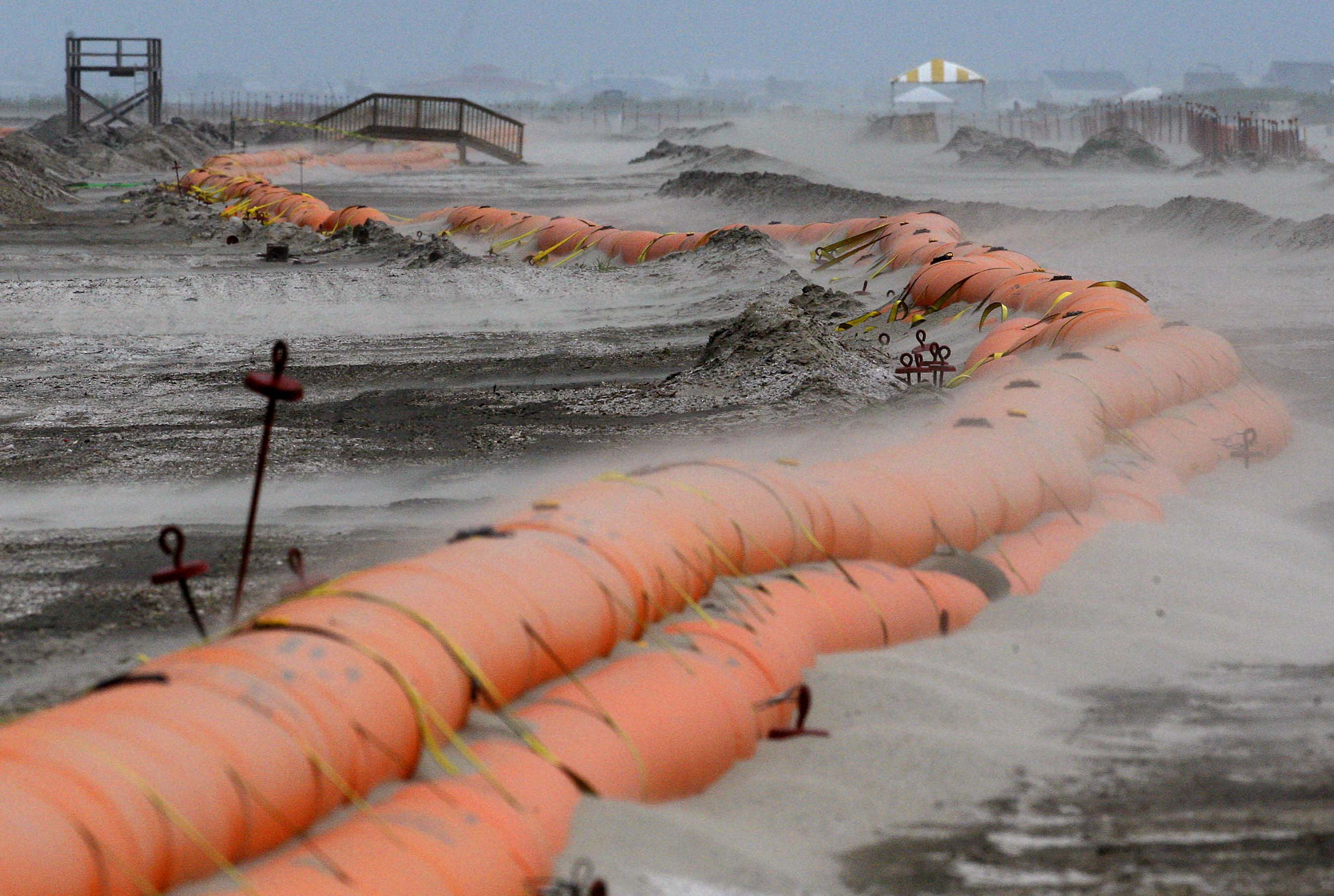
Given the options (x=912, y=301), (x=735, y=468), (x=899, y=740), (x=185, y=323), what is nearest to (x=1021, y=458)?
(x=735, y=468)

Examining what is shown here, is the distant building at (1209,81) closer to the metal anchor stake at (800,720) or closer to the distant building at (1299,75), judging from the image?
the distant building at (1299,75)

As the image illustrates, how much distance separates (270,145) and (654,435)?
43.5m

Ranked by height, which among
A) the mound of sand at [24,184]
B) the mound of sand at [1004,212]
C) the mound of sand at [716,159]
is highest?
the mound of sand at [716,159]

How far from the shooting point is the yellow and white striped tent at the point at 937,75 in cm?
5938

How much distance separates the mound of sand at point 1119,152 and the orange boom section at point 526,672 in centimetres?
3220

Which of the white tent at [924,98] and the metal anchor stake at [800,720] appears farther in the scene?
the white tent at [924,98]

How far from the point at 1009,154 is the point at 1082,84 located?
491 feet

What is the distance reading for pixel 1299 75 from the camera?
509 ft

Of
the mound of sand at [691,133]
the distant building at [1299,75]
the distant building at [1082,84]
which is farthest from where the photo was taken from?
the distant building at [1082,84]

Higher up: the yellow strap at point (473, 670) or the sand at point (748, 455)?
the yellow strap at point (473, 670)

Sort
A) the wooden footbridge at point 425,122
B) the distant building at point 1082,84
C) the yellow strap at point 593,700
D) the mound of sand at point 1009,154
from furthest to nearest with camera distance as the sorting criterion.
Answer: the distant building at point 1082,84
the wooden footbridge at point 425,122
the mound of sand at point 1009,154
the yellow strap at point 593,700

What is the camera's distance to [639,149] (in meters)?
56.0

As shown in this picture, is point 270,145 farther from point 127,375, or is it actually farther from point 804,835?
point 804,835

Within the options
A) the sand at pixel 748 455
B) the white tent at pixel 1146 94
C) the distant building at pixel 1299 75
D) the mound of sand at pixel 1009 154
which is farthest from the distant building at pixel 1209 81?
the sand at pixel 748 455
